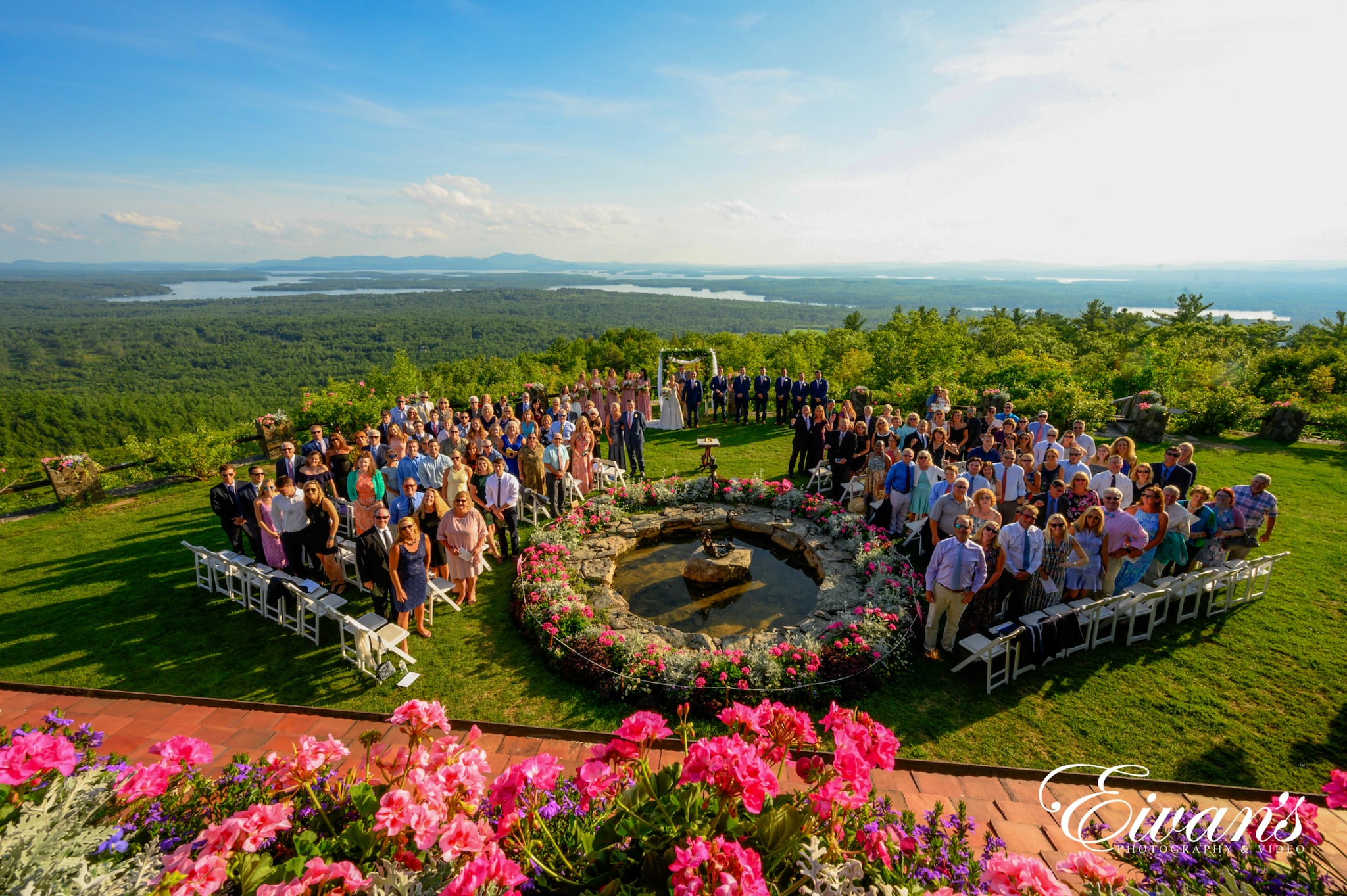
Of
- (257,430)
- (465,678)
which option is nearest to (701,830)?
(465,678)

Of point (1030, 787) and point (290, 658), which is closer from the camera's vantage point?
point (1030, 787)

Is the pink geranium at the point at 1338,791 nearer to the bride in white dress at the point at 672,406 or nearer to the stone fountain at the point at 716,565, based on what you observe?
the stone fountain at the point at 716,565

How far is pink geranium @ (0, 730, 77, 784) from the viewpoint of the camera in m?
2.31

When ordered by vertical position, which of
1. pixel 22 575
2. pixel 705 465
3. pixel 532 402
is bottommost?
pixel 22 575

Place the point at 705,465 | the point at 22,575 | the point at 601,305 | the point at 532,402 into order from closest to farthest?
the point at 22,575 < the point at 705,465 < the point at 532,402 < the point at 601,305

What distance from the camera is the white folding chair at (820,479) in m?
10.7

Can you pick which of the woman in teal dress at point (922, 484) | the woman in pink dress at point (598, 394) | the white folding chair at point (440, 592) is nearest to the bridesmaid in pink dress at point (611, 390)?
the woman in pink dress at point (598, 394)

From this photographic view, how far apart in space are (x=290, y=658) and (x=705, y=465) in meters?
7.78

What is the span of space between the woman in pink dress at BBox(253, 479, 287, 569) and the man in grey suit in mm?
6322

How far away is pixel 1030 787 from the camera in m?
4.36

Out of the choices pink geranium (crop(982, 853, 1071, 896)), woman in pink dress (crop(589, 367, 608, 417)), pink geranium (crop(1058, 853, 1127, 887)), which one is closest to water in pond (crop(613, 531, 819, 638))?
pink geranium (crop(1058, 853, 1127, 887))

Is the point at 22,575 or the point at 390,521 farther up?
the point at 390,521

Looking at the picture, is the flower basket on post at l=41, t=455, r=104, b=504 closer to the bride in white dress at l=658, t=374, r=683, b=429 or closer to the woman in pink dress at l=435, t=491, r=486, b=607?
the woman in pink dress at l=435, t=491, r=486, b=607

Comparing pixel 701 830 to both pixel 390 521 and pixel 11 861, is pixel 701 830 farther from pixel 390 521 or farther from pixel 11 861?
pixel 390 521
